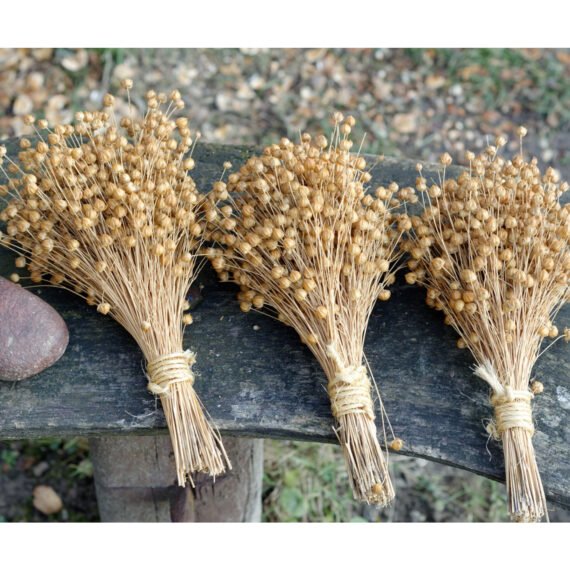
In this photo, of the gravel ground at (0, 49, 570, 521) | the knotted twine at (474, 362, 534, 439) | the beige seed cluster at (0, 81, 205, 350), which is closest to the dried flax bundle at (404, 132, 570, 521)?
the knotted twine at (474, 362, 534, 439)

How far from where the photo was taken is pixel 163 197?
1.19m

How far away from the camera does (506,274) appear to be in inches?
46.8

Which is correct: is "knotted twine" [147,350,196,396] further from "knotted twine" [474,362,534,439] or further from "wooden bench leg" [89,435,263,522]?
"knotted twine" [474,362,534,439]

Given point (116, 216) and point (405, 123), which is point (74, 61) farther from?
point (116, 216)

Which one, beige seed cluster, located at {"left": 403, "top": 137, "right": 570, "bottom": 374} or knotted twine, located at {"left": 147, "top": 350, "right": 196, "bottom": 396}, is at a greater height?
beige seed cluster, located at {"left": 403, "top": 137, "right": 570, "bottom": 374}

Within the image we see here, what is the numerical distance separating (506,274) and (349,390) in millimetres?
364

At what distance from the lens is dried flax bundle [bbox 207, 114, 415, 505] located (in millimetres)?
1141

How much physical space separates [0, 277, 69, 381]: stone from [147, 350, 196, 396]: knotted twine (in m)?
0.20

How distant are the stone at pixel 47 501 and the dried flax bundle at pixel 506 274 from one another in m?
1.47

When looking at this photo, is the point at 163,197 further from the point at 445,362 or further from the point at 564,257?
the point at 564,257

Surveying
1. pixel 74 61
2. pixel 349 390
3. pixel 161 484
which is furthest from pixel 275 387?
pixel 74 61

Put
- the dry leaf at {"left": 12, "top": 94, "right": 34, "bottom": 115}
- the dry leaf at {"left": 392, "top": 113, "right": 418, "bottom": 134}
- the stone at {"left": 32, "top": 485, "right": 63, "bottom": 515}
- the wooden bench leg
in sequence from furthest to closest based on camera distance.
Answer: the dry leaf at {"left": 392, "top": 113, "right": 418, "bottom": 134} → the dry leaf at {"left": 12, "top": 94, "right": 34, "bottom": 115} → the stone at {"left": 32, "top": 485, "right": 63, "bottom": 515} → the wooden bench leg

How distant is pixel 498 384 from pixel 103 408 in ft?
2.41

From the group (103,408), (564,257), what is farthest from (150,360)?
Result: (564,257)
